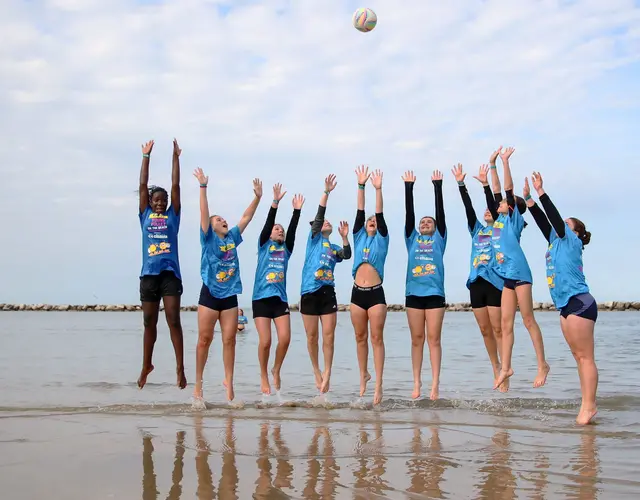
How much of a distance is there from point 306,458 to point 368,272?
415 centimetres

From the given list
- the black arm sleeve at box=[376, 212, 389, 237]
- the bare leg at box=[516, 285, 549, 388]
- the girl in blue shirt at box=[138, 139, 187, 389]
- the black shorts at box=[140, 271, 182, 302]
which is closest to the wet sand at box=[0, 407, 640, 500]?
the girl in blue shirt at box=[138, 139, 187, 389]

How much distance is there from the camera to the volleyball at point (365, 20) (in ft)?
34.8

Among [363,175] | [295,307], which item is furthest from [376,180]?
[295,307]

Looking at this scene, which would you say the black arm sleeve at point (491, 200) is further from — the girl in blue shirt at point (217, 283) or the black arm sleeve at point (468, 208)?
the girl in blue shirt at point (217, 283)

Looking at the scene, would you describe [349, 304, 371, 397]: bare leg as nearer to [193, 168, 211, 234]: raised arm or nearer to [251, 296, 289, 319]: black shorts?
[251, 296, 289, 319]: black shorts

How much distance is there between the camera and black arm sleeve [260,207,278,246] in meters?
9.71

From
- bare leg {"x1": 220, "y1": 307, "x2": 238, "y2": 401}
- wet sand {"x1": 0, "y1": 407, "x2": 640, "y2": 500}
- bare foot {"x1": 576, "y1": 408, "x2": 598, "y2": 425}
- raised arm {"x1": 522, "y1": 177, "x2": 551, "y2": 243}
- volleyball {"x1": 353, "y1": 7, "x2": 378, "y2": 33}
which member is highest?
volleyball {"x1": 353, "y1": 7, "x2": 378, "y2": 33}

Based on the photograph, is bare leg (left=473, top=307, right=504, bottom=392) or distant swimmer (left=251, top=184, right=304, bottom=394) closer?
distant swimmer (left=251, top=184, right=304, bottom=394)

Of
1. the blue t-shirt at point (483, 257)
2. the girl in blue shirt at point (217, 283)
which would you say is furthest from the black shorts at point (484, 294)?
the girl in blue shirt at point (217, 283)

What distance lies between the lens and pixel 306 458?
5672 millimetres

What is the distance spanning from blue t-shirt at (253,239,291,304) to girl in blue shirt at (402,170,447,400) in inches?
67.1

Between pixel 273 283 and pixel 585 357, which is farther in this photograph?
pixel 273 283

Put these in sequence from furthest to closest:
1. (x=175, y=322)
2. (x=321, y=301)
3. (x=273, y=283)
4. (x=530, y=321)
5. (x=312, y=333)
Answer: (x=312, y=333)
(x=321, y=301)
(x=273, y=283)
(x=530, y=321)
(x=175, y=322)

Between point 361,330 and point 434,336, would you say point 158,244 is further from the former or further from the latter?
point 434,336
